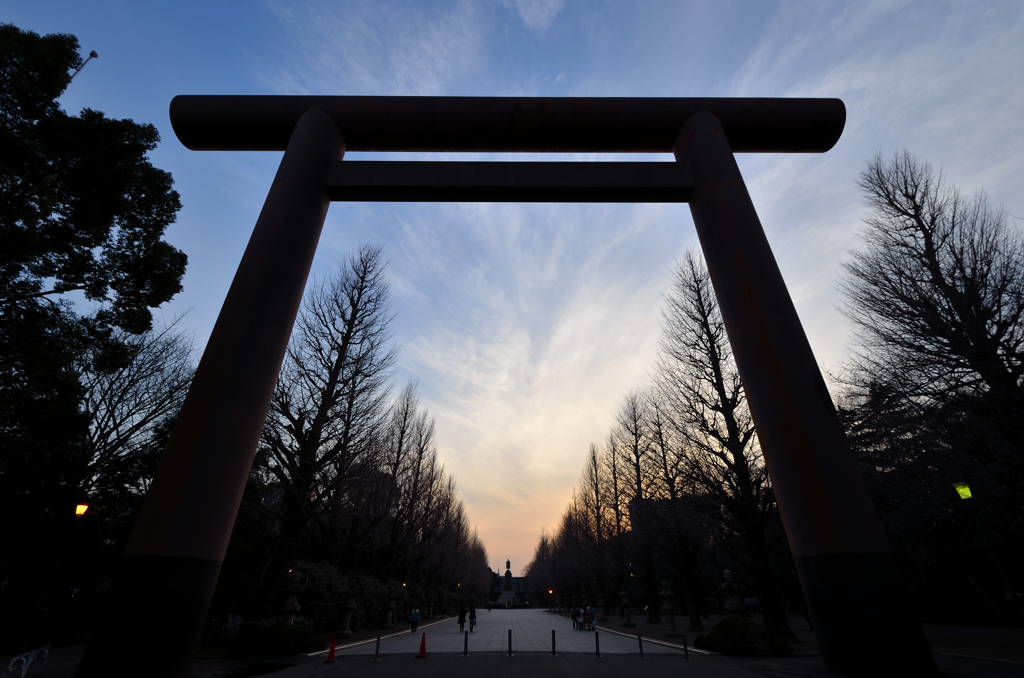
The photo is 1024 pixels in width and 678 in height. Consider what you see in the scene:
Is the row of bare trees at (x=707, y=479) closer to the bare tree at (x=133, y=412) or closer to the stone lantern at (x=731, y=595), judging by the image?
the stone lantern at (x=731, y=595)

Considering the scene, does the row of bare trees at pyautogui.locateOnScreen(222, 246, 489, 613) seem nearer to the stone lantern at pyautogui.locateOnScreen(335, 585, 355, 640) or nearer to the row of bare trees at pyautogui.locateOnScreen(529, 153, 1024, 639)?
the stone lantern at pyautogui.locateOnScreen(335, 585, 355, 640)

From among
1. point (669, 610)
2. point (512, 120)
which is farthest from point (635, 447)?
point (512, 120)

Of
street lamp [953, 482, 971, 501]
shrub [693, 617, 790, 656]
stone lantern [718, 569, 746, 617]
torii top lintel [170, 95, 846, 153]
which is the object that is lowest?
shrub [693, 617, 790, 656]

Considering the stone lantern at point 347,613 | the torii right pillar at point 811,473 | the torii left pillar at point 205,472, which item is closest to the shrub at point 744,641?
the torii right pillar at point 811,473

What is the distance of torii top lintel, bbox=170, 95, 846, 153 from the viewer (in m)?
6.96

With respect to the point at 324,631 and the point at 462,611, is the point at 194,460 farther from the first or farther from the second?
the point at 462,611

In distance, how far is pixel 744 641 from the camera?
44.9 feet

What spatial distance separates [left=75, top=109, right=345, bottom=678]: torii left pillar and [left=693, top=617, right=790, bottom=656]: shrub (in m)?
14.9

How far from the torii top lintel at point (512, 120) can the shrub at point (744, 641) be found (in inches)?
533

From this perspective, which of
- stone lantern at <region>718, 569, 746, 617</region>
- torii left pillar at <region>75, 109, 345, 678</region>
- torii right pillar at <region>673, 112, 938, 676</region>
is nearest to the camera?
torii left pillar at <region>75, 109, 345, 678</region>

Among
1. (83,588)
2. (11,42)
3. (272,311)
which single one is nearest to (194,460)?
(272,311)

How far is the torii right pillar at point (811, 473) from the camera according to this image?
4035mm

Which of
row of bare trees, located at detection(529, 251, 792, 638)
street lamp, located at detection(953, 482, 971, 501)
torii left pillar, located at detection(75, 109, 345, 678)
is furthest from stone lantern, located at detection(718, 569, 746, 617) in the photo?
torii left pillar, located at detection(75, 109, 345, 678)

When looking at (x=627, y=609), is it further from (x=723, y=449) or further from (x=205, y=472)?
(x=205, y=472)
